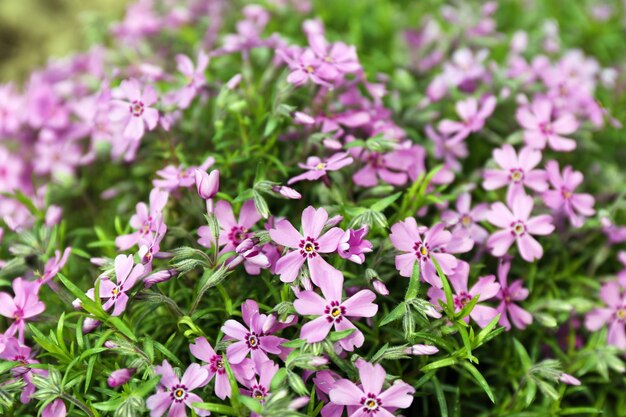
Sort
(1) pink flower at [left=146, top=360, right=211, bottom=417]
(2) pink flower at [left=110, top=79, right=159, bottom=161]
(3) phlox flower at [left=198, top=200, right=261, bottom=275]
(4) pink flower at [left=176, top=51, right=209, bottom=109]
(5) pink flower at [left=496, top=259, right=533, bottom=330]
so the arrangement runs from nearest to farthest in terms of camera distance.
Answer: (1) pink flower at [left=146, top=360, right=211, bottom=417]
(3) phlox flower at [left=198, top=200, right=261, bottom=275]
(5) pink flower at [left=496, top=259, right=533, bottom=330]
(2) pink flower at [left=110, top=79, right=159, bottom=161]
(4) pink flower at [left=176, top=51, right=209, bottom=109]

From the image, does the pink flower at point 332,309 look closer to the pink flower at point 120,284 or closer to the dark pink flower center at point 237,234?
the dark pink flower center at point 237,234

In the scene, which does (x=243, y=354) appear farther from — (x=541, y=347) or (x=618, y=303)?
(x=618, y=303)

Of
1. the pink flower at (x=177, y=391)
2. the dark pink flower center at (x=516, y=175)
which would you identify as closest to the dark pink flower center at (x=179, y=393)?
the pink flower at (x=177, y=391)

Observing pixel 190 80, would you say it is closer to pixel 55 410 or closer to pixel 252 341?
pixel 252 341

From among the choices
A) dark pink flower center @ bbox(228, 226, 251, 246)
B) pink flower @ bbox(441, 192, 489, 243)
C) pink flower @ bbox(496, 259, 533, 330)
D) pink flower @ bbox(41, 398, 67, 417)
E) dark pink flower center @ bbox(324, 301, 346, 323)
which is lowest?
pink flower @ bbox(41, 398, 67, 417)

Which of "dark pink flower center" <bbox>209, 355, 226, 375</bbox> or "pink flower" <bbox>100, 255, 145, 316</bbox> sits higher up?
"pink flower" <bbox>100, 255, 145, 316</bbox>

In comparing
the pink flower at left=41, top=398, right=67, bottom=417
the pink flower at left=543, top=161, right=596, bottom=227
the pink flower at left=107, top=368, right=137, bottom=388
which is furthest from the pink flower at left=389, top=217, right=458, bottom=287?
the pink flower at left=41, top=398, right=67, bottom=417

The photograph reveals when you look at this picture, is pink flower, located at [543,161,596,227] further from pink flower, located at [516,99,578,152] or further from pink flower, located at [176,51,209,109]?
pink flower, located at [176,51,209,109]
